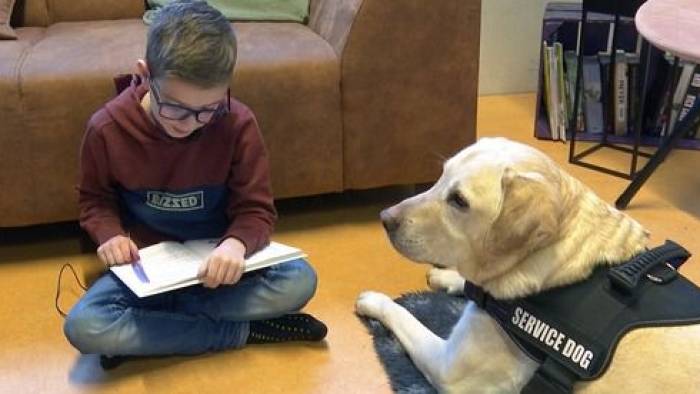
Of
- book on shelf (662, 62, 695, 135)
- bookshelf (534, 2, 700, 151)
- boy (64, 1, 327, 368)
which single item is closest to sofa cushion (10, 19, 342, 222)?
boy (64, 1, 327, 368)

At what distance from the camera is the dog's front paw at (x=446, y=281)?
1955 mm

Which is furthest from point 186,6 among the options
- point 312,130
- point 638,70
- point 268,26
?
point 638,70

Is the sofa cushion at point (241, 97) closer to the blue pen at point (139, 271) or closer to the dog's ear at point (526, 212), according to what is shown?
the blue pen at point (139, 271)

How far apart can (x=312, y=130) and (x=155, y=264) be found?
641 mm

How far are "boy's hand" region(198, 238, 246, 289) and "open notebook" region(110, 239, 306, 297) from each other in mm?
21

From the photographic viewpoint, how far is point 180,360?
176 cm

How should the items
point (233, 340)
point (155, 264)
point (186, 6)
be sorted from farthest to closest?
point (233, 340)
point (155, 264)
point (186, 6)

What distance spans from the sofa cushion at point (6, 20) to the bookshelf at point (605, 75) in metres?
1.72

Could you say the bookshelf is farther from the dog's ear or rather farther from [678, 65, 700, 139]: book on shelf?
the dog's ear

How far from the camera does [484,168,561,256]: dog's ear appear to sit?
1276 mm

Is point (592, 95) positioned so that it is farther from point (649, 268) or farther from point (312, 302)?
point (649, 268)

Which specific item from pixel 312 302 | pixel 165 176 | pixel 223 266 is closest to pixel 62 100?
pixel 165 176

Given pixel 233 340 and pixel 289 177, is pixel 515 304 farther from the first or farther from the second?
pixel 289 177

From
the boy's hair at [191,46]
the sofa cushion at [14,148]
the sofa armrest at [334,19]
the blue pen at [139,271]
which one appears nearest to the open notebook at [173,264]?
the blue pen at [139,271]
